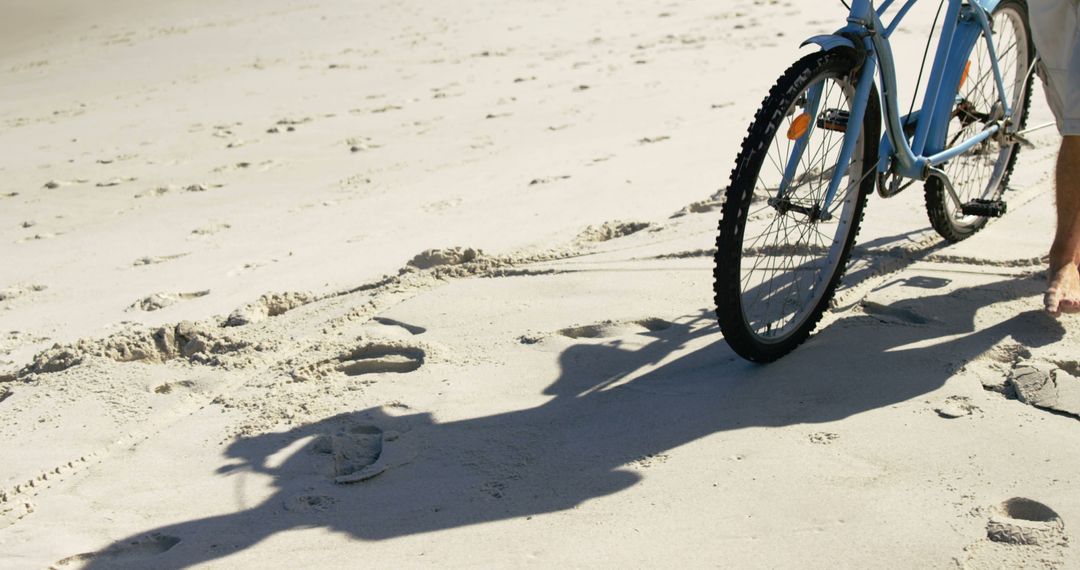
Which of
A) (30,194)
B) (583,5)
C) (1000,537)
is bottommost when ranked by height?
(1000,537)

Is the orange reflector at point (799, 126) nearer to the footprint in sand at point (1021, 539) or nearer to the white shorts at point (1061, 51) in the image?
the white shorts at point (1061, 51)

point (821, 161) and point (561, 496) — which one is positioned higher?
point (821, 161)

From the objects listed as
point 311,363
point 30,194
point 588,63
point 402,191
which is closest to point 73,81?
point 30,194

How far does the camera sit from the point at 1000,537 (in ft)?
7.45

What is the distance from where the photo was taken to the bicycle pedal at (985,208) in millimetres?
3613

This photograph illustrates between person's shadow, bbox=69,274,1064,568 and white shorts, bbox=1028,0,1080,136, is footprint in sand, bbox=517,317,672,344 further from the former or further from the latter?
white shorts, bbox=1028,0,1080,136

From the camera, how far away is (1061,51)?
3.37 m

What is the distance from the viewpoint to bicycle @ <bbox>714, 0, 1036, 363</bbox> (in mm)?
2922

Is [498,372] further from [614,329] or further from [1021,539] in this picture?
[1021,539]

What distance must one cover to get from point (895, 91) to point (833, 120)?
0.25m

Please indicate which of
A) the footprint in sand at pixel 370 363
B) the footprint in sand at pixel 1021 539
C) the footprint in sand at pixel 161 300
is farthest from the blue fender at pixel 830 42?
the footprint in sand at pixel 161 300

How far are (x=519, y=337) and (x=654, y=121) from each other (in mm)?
3647

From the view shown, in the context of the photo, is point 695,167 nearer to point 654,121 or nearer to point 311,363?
point 654,121

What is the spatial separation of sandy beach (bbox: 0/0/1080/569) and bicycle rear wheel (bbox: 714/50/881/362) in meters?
0.12
